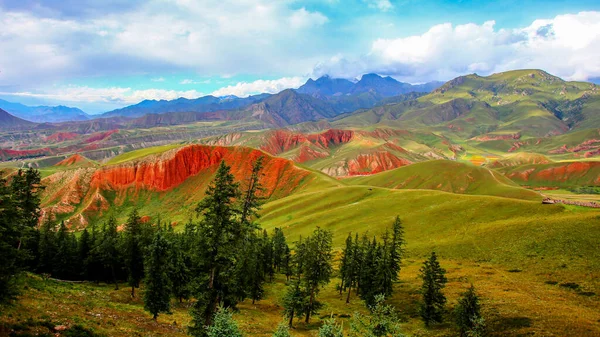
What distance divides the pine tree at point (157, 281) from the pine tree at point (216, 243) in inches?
564

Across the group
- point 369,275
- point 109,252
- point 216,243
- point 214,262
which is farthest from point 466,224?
point 109,252

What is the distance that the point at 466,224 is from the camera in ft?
290

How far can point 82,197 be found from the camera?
566ft

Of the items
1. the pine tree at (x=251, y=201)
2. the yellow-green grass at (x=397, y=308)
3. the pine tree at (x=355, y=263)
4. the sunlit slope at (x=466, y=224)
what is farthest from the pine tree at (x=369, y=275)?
the pine tree at (x=251, y=201)

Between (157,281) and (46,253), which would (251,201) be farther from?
(46,253)

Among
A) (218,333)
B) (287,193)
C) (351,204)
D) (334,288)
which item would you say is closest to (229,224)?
(218,333)

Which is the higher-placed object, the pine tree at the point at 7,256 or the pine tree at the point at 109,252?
the pine tree at the point at 7,256

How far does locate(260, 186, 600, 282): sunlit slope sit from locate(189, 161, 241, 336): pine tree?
57270mm

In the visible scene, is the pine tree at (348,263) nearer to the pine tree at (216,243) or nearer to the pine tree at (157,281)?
the pine tree at (157,281)

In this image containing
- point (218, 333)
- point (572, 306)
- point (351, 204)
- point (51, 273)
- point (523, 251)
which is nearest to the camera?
point (218, 333)

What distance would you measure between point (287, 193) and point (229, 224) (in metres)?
156

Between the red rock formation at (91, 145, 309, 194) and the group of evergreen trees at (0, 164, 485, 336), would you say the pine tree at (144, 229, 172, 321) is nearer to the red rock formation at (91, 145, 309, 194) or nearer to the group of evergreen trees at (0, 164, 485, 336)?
the group of evergreen trees at (0, 164, 485, 336)

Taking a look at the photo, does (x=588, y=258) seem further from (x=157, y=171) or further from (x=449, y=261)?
(x=157, y=171)

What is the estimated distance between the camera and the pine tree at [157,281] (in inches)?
1479
